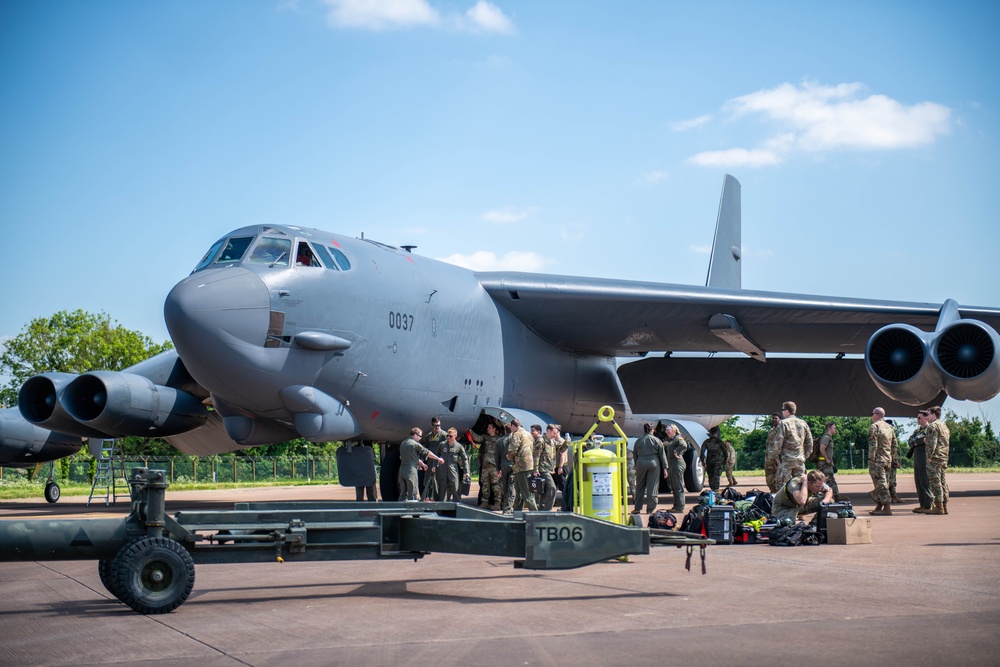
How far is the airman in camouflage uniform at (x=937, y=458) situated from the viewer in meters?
14.0

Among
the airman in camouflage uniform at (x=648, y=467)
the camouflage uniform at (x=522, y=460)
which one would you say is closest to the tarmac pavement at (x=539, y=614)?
the camouflage uniform at (x=522, y=460)

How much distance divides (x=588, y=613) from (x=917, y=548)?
Result: 485 centimetres

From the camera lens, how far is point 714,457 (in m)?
23.7

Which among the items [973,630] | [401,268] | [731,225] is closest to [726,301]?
[401,268]

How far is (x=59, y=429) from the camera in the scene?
1691 centimetres

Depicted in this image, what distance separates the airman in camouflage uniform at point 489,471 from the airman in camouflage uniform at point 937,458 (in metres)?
6.25

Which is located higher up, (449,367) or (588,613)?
(449,367)

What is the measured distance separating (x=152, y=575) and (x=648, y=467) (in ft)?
31.5

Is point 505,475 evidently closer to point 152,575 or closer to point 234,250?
point 234,250

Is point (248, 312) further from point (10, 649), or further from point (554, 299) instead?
point (10, 649)

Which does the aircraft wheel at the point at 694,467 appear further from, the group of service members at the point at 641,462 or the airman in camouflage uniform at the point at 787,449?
the airman in camouflage uniform at the point at 787,449

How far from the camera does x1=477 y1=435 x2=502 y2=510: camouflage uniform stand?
53.7 ft

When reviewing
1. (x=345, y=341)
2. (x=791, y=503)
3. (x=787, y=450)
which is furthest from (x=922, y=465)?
(x=345, y=341)

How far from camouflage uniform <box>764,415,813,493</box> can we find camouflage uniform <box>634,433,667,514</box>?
2.26m
